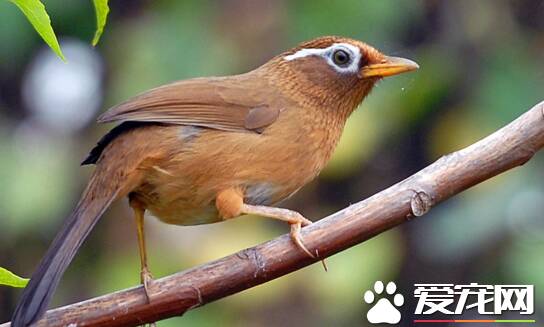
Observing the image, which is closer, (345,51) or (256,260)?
(256,260)

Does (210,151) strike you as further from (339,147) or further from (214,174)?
(339,147)

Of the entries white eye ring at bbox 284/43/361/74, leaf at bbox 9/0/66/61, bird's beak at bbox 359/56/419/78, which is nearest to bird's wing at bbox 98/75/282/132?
white eye ring at bbox 284/43/361/74

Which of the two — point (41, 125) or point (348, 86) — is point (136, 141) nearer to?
point (348, 86)

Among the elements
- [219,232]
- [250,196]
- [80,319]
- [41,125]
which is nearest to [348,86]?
[250,196]

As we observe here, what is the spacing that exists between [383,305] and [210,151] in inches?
55.6

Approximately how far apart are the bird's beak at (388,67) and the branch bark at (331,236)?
0.95 m

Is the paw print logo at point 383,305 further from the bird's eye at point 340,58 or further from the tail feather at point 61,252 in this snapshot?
the tail feather at point 61,252

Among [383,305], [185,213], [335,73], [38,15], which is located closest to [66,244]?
[185,213]

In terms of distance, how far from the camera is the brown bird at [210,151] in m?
3.67

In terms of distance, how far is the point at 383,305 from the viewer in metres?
4.88

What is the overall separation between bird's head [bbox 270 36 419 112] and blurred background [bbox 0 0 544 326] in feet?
2.17

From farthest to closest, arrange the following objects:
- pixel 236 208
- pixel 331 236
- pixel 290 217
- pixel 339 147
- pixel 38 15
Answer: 1. pixel 339 147
2. pixel 236 208
3. pixel 290 217
4. pixel 331 236
5. pixel 38 15

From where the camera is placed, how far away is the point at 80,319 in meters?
3.11

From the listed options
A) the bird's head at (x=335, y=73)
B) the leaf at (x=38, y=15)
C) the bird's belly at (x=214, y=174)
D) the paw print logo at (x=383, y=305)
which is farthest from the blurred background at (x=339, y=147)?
the leaf at (x=38, y=15)
